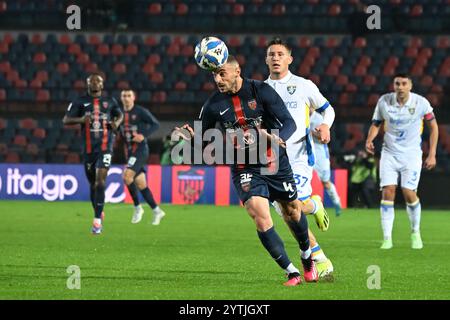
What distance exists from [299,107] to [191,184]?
14.6 meters

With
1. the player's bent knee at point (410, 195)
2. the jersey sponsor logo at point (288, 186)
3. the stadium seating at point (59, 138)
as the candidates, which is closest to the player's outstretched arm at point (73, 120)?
the player's bent knee at point (410, 195)

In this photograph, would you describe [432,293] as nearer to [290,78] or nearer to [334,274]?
[334,274]

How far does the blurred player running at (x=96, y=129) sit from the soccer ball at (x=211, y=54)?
6.99 meters

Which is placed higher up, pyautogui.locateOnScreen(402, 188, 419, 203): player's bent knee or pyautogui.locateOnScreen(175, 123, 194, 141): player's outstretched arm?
pyautogui.locateOnScreen(175, 123, 194, 141): player's outstretched arm

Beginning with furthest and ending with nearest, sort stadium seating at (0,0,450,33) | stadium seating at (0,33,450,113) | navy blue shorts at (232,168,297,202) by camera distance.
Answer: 1. stadium seating at (0,0,450,33)
2. stadium seating at (0,33,450,113)
3. navy blue shorts at (232,168,297,202)

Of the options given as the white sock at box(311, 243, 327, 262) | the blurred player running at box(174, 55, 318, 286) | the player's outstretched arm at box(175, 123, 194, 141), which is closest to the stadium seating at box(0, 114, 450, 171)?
the white sock at box(311, 243, 327, 262)

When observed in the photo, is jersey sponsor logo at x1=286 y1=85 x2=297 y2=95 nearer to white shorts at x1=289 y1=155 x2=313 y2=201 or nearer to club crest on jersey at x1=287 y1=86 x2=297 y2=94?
club crest on jersey at x1=287 y1=86 x2=297 y2=94

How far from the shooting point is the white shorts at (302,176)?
33.6 feet

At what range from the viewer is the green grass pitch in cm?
848

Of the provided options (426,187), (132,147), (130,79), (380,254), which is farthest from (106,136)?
(130,79)

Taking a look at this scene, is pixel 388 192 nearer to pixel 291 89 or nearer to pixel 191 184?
pixel 291 89

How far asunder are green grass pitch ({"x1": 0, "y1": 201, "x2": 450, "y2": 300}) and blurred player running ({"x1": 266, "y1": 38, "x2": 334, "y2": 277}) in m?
0.79

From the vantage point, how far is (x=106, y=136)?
1573 cm

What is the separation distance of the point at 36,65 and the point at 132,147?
1339 centimetres
